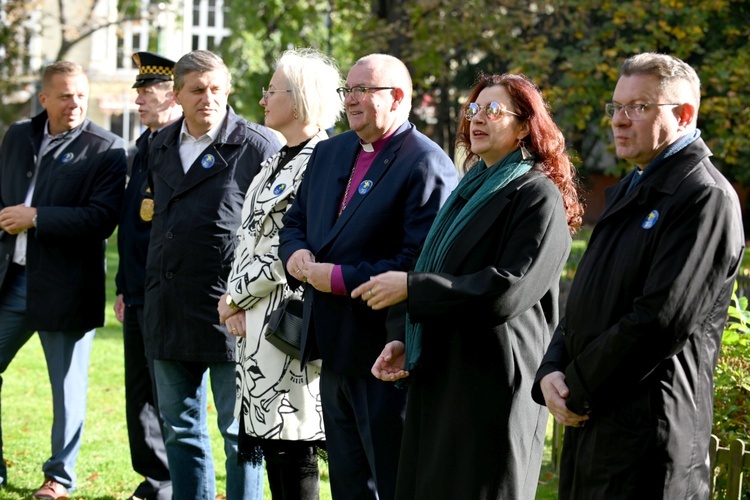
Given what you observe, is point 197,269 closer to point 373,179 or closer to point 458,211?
point 373,179

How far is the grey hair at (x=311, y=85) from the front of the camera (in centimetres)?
477

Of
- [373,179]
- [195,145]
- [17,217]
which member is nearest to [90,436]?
[17,217]

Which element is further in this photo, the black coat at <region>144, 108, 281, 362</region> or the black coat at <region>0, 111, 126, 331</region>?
the black coat at <region>0, 111, 126, 331</region>

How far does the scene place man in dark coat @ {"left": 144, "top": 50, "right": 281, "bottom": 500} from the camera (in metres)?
5.06

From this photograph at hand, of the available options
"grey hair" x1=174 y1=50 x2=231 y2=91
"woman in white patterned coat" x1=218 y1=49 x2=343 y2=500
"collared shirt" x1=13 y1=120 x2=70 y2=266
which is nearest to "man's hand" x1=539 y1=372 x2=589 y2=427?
"woman in white patterned coat" x1=218 y1=49 x2=343 y2=500

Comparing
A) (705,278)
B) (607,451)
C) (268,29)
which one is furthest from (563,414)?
(268,29)

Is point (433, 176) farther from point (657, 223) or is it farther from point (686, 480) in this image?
point (686, 480)

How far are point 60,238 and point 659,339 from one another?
13.3ft

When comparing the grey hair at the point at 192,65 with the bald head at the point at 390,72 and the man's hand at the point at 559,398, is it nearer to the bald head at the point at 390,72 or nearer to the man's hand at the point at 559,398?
the bald head at the point at 390,72

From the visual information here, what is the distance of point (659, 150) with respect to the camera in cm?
332

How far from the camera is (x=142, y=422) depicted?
19.7ft

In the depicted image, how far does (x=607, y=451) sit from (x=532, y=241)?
30.1 inches

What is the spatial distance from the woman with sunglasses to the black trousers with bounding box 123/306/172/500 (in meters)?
2.60

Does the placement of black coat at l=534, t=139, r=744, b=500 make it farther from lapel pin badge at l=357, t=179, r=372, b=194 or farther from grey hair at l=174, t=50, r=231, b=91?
grey hair at l=174, t=50, r=231, b=91
